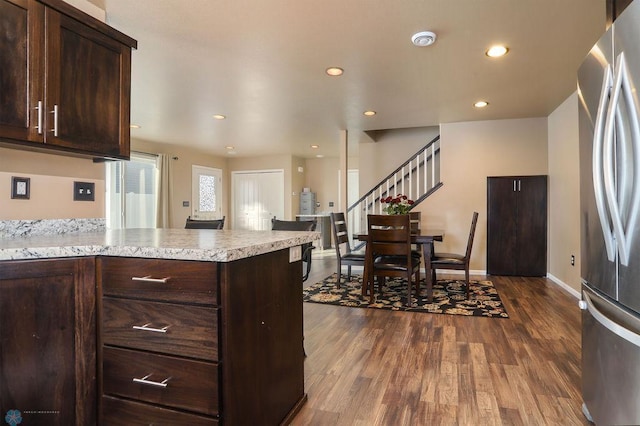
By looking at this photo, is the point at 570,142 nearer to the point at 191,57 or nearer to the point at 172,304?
the point at 191,57

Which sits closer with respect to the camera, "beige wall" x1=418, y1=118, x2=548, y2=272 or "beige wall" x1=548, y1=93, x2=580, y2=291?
"beige wall" x1=548, y1=93, x2=580, y2=291

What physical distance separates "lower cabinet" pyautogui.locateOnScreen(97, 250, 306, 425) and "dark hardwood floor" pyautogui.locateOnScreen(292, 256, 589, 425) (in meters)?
0.64

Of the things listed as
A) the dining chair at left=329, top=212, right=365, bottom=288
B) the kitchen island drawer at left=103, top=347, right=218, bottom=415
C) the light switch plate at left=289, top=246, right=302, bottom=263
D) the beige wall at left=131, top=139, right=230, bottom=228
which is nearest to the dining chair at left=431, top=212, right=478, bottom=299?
the dining chair at left=329, top=212, right=365, bottom=288

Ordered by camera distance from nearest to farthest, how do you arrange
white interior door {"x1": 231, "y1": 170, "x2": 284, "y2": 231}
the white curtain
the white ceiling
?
the white ceiling, the white curtain, white interior door {"x1": 231, "y1": 170, "x2": 284, "y2": 231}

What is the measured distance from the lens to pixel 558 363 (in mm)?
2346

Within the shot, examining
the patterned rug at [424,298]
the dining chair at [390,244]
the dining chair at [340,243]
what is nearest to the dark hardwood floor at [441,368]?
the patterned rug at [424,298]

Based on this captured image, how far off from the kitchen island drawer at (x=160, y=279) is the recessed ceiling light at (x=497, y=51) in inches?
113

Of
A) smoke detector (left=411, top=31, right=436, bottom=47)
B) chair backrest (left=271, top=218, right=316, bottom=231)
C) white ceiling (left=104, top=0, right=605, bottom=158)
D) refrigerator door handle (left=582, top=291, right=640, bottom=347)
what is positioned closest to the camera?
refrigerator door handle (left=582, top=291, right=640, bottom=347)

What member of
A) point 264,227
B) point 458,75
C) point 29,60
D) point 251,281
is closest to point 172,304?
point 251,281

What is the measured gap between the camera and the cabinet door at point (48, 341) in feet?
4.24

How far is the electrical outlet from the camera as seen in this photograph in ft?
6.84

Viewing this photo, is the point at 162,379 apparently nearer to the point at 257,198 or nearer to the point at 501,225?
the point at 501,225

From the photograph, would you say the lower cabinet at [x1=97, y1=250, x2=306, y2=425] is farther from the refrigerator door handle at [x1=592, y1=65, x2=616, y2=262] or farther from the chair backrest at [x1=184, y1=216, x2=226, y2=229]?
the chair backrest at [x1=184, y1=216, x2=226, y2=229]

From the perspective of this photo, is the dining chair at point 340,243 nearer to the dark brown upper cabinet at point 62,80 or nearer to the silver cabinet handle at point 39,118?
the dark brown upper cabinet at point 62,80
